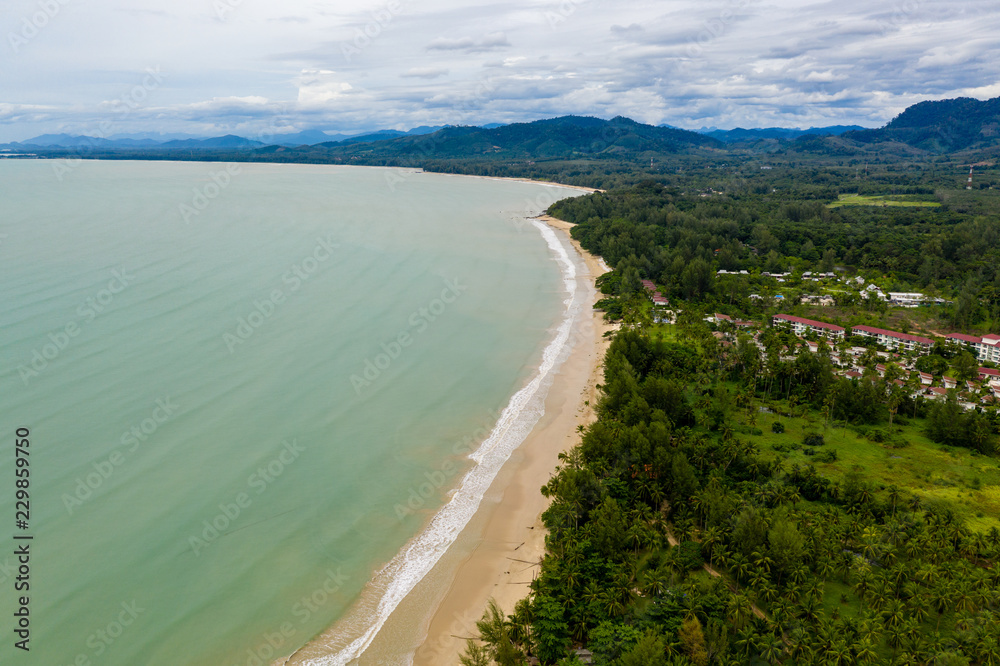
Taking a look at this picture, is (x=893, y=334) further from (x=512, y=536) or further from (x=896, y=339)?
(x=512, y=536)

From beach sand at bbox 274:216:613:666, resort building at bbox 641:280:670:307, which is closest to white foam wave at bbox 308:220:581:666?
beach sand at bbox 274:216:613:666

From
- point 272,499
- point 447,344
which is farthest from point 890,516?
point 447,344

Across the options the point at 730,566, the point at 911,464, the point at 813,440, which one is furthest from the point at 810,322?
the point at 730,566

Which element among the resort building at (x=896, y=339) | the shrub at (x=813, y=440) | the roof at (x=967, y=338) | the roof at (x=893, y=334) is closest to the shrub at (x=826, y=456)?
the shrub at (x=813, y=440)

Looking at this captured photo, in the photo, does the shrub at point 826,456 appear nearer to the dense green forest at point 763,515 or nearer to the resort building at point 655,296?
the dense green forest at point 763,515

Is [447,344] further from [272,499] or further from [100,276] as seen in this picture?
[100,276]
